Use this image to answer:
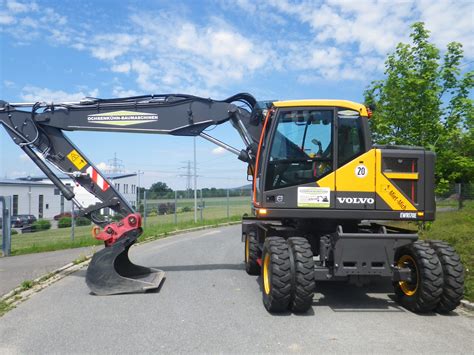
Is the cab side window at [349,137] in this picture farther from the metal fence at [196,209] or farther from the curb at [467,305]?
the metal fence at [196,209]

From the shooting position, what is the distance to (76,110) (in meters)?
9.24

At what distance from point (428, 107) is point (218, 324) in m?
8.55

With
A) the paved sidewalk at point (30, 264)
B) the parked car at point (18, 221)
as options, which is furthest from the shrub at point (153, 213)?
the paved sidewalk at point (30, 264)

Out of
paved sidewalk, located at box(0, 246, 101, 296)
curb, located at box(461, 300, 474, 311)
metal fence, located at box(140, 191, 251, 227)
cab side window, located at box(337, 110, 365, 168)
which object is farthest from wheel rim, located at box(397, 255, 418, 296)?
metal fence, located at box(140, 191, 251, 227)

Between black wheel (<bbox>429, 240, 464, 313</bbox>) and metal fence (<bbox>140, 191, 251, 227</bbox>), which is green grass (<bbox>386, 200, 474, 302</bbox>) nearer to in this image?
black wheel (<bbox>429, 240, 464, 313</bbox>)

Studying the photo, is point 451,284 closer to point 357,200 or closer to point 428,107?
point 357,200

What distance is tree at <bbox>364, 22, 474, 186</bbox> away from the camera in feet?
38.6

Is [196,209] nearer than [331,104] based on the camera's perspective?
No

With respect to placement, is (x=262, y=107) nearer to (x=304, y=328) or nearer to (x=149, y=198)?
(x=304, y=328)

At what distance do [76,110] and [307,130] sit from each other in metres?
4.86

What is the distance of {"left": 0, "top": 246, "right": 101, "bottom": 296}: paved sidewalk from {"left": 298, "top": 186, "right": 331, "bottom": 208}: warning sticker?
5.50 m

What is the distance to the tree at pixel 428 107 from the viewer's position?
11773 mm

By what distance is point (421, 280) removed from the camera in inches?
257

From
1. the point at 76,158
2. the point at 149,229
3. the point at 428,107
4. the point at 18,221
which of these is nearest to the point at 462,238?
the point at 428,107
